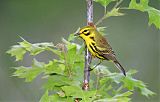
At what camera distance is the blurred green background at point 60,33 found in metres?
3.94

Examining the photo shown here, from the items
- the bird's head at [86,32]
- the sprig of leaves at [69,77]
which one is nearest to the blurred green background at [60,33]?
the sprig of leaves at [69,77]

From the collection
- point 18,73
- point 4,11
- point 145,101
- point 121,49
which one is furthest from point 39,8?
point 18,73

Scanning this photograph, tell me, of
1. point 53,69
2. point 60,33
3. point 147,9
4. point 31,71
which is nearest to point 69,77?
point 53,69

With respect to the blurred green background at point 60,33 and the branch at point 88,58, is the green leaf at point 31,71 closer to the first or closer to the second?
the branch at point 88,58

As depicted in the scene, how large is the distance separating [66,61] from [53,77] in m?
0.06

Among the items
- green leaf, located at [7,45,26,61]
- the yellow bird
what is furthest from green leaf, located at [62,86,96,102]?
green leaf, located at [7,45,26,61]

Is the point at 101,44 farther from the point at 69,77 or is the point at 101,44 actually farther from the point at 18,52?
the point at 18,52

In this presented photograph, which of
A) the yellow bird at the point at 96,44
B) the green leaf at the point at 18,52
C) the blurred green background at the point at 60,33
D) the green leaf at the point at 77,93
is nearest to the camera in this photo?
the green leaf at the point at 77,93

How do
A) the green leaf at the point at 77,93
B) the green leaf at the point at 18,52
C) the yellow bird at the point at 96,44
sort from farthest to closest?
the green leaf at the point at 18,52 → the yellow bird at the point at 96,44 → the green leaf at the point at 77,93

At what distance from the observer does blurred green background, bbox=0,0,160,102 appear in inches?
155

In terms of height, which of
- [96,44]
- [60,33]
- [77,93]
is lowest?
[60,33]

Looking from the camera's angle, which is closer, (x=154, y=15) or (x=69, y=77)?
(x=69, y=77)

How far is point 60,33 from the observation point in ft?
14.3

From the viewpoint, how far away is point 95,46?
1.56 metres
